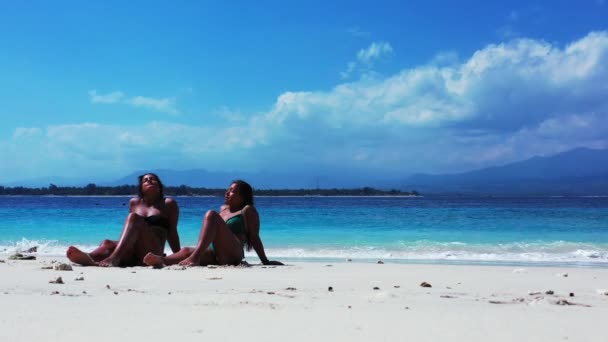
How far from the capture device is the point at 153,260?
7086 millimetres

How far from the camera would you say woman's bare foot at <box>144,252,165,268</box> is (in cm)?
707

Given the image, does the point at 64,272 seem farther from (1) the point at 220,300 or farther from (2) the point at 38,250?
(2) the point at 38,250

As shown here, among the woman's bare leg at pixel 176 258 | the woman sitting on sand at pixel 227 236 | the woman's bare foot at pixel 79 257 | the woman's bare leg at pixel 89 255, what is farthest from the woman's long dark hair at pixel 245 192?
the woman's bare foot at pixel 79 257

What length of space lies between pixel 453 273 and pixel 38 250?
33.9 feet

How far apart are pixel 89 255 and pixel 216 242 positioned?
1593 millimetres

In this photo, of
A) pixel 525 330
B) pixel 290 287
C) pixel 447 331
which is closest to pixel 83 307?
pixel 290 287

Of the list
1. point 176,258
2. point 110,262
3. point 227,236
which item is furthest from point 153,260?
point 227,236

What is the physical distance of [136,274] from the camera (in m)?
6.52

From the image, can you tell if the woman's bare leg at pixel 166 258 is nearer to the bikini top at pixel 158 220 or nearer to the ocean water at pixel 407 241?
the bikini top at pixel 158 220

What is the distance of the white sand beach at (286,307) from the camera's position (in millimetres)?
3553

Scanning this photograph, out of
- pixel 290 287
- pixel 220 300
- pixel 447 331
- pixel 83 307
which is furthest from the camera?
pixel 290 287

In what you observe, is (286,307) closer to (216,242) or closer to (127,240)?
(216,242)

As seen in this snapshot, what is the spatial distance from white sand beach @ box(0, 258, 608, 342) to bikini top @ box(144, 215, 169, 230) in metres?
0.94

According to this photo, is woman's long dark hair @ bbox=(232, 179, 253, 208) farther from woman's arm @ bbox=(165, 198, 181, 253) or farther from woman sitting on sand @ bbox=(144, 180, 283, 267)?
woman's arm @ bbox=(165, 198, 181, 253)
